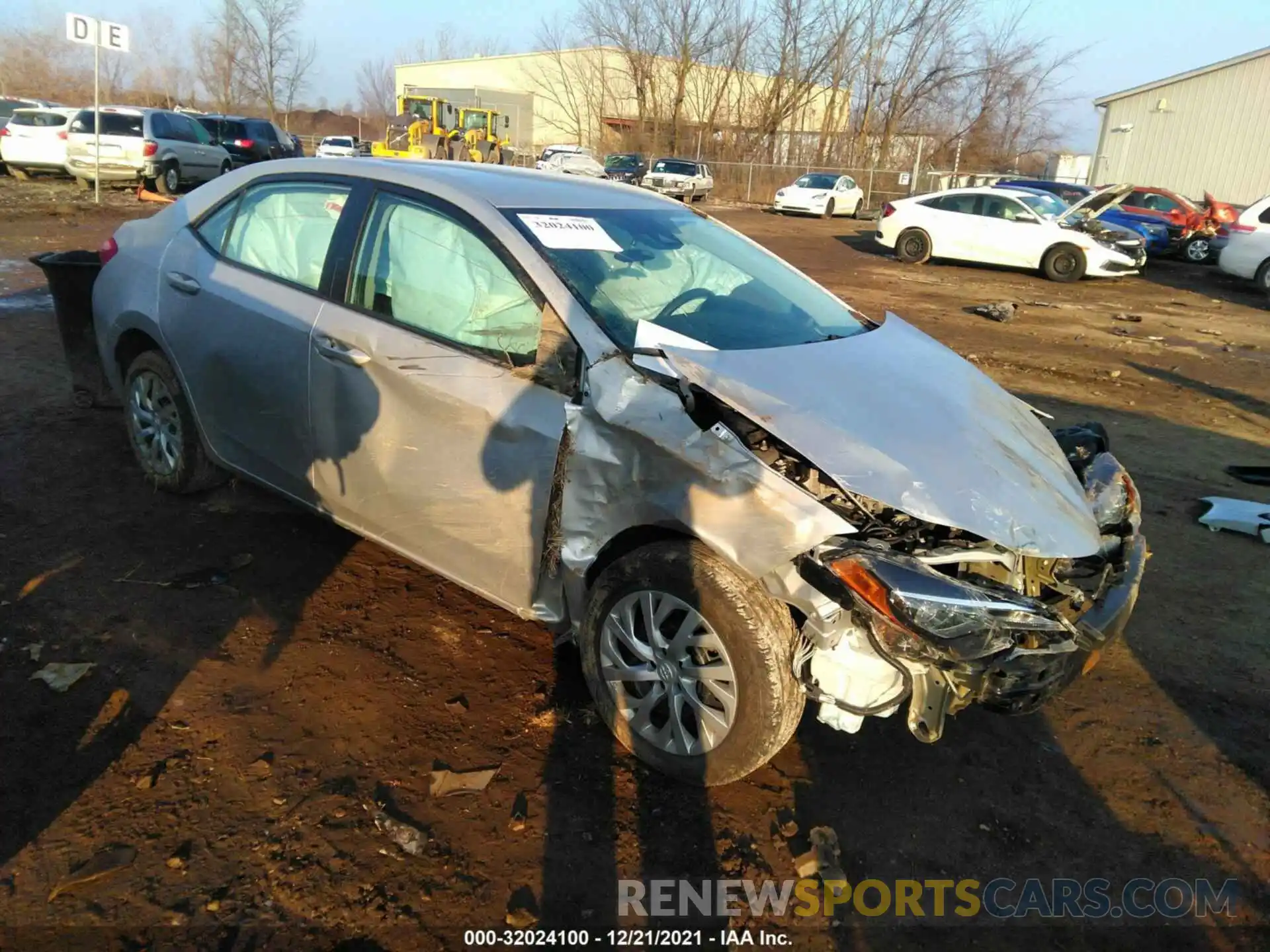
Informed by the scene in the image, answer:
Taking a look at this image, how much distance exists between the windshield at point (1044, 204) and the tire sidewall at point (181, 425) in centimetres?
1676

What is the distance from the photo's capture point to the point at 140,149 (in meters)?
18.7

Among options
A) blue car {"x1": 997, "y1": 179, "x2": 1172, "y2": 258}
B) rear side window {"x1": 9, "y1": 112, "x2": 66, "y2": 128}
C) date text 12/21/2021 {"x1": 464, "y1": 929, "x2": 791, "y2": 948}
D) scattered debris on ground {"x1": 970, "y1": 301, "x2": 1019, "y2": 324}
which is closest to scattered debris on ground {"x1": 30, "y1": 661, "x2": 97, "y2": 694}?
date text 12/21/2021 {"x1": 464, "y1": 929, "x2": 791, "y2": 948}

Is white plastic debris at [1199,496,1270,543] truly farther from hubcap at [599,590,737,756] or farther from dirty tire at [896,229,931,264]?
dirty tire at [896,229,931,264]

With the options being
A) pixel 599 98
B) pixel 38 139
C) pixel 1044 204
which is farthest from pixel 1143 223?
pixel 599 98

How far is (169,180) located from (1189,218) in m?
23.7

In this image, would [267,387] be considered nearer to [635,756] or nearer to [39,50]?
[635,756]

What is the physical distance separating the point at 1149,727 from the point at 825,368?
1847 millimetres

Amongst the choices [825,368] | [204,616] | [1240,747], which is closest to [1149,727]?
[1240,747]

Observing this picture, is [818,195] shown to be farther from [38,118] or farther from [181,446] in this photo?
[181,446]

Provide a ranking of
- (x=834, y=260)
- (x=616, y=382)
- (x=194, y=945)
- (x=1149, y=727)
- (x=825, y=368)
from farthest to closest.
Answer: (x=834, y=260) → (x=1149, y=727) → (x=825, y=368) → (x=616, y=382) → (x=194, y=945)

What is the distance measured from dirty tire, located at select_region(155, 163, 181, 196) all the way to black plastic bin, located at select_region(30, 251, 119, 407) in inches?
661

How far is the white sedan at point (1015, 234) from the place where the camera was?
16.5 metres

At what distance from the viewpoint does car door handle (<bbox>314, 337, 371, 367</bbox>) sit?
323cm

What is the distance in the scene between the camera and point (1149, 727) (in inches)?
127
